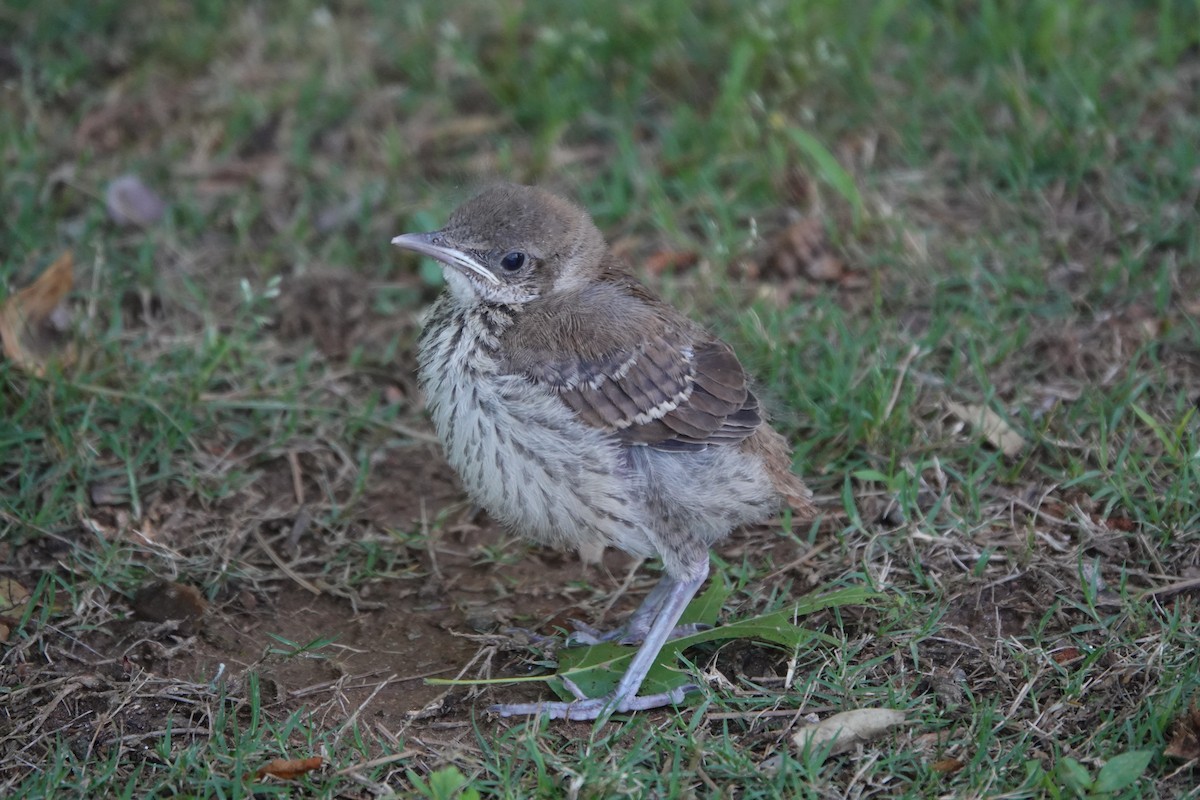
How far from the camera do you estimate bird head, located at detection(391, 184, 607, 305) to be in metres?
4.19

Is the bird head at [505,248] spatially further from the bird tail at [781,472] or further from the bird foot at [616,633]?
the bird foot at [616,633]

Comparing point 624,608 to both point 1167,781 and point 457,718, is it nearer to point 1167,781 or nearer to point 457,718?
point 457,718

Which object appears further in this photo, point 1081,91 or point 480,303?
point 1081,91

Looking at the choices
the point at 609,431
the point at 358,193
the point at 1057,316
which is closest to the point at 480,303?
Result: the point at 609,431

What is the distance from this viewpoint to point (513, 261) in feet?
13.8

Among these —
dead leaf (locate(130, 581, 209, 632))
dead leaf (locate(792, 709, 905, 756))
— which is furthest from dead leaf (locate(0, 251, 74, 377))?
dead leaf (locate(792, 709, 905, 756))

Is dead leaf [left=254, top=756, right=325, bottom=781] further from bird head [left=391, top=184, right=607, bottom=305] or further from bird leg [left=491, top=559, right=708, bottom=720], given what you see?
bird head [left=391, top=184, right=607, bottom=305]

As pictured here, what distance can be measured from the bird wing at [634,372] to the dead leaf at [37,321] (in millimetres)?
1971

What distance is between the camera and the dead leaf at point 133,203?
569 cm

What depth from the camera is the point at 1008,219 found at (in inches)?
218

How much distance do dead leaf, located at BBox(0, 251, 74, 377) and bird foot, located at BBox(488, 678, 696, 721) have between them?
227cm

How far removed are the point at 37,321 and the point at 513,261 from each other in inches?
80.5

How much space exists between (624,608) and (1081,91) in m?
3.28

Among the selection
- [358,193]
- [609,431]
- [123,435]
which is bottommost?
[123,435]
